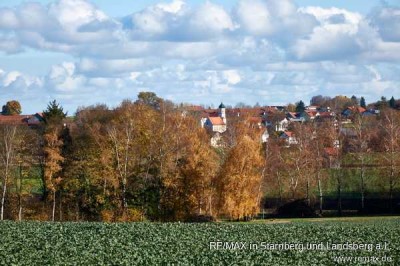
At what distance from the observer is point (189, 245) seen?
1273 inches

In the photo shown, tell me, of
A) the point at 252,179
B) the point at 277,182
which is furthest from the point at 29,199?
the point at 277,182

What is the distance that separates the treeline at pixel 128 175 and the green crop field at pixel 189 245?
1033 inches

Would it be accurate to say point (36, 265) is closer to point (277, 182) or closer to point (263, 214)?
point (263, 214)

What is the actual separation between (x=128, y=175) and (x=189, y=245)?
124ft

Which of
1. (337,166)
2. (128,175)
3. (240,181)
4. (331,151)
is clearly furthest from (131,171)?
(331,151)

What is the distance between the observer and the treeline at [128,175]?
6775 centimetres

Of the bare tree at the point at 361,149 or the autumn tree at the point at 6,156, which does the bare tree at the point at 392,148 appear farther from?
the autumn tree at the point at 6,156

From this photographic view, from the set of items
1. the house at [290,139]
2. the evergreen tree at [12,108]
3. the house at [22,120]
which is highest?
the evergreen tree at [12,108]

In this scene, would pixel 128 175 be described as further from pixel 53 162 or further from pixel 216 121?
pixel 216 121

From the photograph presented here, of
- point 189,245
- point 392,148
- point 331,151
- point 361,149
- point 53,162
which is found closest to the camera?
point 189,245

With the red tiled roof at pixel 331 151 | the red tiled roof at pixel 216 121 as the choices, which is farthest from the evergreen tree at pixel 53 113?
the red tiled roof at pixel 216 121

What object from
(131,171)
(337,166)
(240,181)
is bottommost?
(240,181)

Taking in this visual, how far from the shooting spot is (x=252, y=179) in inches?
2689

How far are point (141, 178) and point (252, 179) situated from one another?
11.2m
